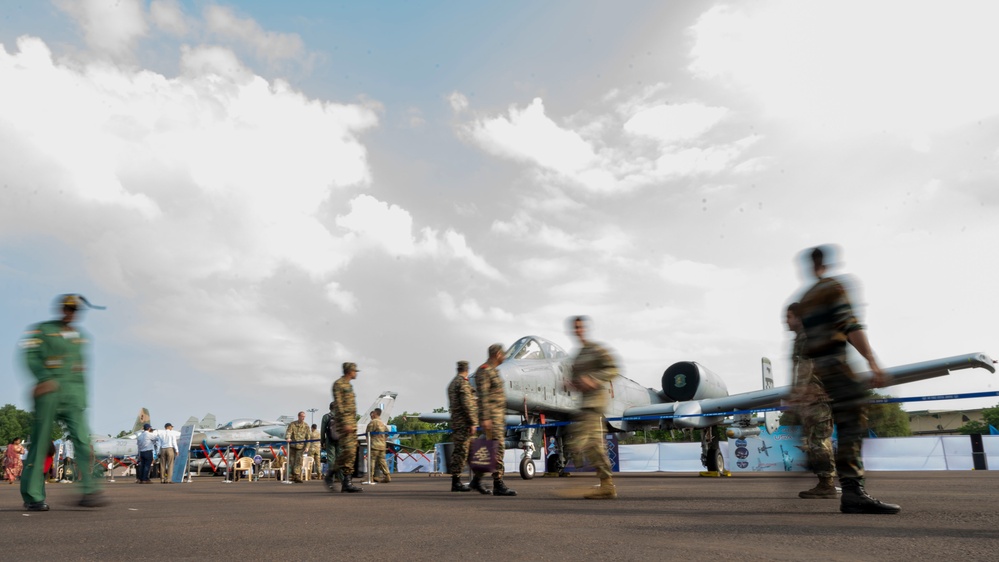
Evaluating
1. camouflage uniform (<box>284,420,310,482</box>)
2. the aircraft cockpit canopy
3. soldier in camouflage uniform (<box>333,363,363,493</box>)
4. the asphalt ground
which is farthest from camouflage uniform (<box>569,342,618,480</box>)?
camouflage uniform (<box>284,420,310,482</box>)

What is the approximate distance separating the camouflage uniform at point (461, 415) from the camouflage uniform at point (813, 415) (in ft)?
14.3

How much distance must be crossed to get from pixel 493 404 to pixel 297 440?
12.0m

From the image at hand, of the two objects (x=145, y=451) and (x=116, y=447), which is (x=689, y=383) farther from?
(x=116, y=447)

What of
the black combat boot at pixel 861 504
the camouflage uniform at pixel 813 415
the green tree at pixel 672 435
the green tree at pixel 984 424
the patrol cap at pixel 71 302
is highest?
the patrol cap at pixel 71 302

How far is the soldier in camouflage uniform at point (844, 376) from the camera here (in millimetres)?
5070

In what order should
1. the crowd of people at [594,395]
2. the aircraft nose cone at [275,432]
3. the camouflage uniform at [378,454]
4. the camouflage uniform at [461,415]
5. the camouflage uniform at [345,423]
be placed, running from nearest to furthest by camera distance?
the crowd of people at [594,395], the camouflage uniform at [461,415], the camouflage uniform at [345,423], the camouflage uniform at [378,454], the aircraft nose cone at [275,432]

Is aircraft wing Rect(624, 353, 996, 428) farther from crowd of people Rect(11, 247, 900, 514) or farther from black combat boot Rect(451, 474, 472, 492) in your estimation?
crowd of people Rect(11, 247, 900, 514)

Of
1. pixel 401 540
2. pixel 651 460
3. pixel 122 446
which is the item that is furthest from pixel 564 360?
pixel 122 446

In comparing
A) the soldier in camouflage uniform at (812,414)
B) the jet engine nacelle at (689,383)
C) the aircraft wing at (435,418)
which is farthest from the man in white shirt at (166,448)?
the soldier in camouflage uniform at (812,414)

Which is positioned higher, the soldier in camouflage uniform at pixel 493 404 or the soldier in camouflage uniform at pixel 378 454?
the soldier in camouflage uniform at pixel 493 404

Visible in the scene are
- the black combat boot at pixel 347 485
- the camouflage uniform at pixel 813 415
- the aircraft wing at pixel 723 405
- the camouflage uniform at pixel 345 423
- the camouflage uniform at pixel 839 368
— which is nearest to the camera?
the camouflage uniform at pixel 839 368

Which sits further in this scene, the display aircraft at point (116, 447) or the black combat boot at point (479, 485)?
the display aircraft at point (116, 447)

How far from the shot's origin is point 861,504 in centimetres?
520

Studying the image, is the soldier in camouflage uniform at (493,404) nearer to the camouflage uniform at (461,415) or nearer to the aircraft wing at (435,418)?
the camouflage uniform at (461,415)
